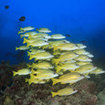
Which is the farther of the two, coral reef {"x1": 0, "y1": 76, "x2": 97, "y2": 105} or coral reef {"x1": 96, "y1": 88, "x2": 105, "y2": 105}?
coral reef {"x1": 96, "y1": 88, "x2": 105, "y2": 105}

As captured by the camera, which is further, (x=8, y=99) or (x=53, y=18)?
(x=53, y=18)

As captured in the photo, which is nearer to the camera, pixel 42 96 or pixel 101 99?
pixel 42 96

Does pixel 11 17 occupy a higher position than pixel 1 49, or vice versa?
pixel 11 17

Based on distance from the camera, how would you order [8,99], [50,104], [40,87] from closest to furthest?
[50,104] → [8,99] → [40,87]

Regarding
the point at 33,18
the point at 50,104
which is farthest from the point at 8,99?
the point at 33,18

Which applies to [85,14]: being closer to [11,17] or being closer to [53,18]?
[53,18]

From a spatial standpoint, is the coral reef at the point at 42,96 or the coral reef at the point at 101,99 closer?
the coral reef at the point at 42,96

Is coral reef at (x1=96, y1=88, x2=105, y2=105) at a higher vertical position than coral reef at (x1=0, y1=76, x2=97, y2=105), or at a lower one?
lower

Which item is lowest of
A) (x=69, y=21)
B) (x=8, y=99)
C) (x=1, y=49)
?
(x=1, y=49)

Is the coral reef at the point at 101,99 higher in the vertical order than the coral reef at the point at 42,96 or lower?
lower

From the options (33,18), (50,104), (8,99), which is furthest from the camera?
(33,18)

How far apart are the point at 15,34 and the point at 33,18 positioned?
127 feet

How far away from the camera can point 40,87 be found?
5609mm

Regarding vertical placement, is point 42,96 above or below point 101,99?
above
